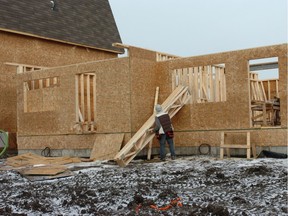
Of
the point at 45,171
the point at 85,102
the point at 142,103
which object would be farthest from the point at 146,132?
the point at 85,102

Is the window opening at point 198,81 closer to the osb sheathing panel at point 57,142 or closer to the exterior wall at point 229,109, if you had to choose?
the exterior wall at point 229,109

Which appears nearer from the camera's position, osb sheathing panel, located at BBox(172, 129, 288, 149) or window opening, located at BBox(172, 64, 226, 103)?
osb sheathing panel, located at BBox(172, 129, 288, 149)

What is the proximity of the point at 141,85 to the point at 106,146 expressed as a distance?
2051mm

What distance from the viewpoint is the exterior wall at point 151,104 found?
457 inches

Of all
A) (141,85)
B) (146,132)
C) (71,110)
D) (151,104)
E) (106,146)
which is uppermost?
(141,85)

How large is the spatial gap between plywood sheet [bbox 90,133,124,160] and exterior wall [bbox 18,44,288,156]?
0.20 metres

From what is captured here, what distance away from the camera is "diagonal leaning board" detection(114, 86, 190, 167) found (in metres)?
10.8

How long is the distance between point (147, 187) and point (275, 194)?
2076mm

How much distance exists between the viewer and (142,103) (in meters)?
12.9

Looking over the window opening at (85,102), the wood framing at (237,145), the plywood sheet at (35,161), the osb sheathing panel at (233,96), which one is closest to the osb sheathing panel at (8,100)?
the window opening at (85,102)

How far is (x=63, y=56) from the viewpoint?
19094 mm

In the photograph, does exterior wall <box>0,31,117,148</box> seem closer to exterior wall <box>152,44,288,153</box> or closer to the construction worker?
exterior wall <box>152,44,288,153</box>

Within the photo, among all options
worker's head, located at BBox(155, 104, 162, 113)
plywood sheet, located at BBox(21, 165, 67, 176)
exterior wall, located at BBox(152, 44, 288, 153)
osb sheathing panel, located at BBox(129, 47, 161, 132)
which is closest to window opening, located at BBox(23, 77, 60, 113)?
osb sheathing panel, located at BBox(129, 47, 161, 132)

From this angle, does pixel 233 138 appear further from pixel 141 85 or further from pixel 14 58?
pixel 14 58
